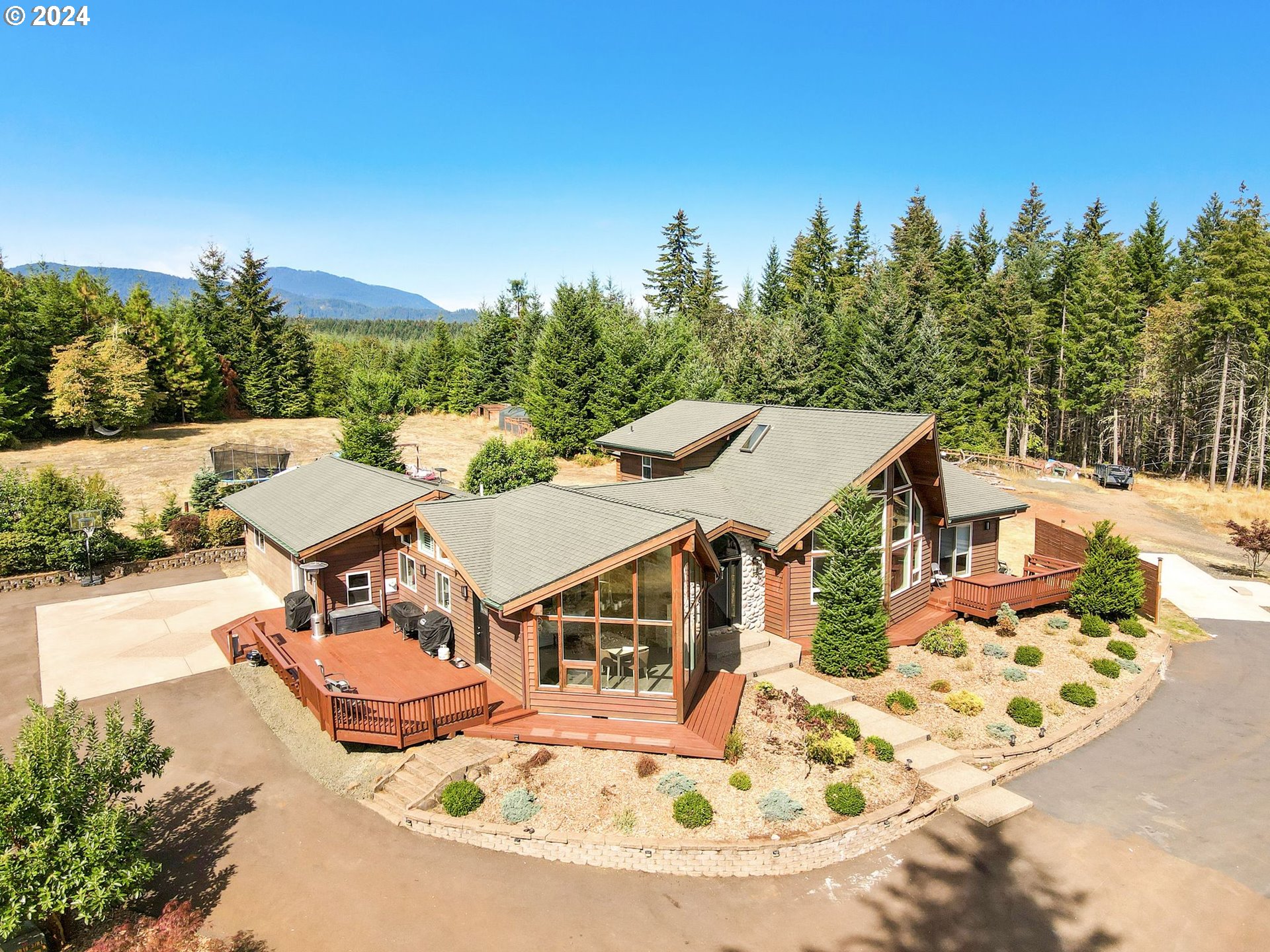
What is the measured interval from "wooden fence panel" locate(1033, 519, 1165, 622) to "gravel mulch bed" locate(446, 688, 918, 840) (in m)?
14.1

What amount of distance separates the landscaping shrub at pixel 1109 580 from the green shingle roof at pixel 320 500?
19.6 metres

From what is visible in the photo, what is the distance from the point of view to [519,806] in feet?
37.4

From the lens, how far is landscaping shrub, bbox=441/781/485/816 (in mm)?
11289

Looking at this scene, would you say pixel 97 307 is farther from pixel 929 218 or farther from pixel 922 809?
pixel 929 218

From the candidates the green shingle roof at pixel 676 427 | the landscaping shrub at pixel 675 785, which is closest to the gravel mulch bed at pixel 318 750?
the landscaping shrub at pixel 675 785

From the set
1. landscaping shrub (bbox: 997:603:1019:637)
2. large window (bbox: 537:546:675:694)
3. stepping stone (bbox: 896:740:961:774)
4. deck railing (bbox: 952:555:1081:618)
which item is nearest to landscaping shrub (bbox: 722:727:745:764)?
large window (bbox: 537:546:675:694)

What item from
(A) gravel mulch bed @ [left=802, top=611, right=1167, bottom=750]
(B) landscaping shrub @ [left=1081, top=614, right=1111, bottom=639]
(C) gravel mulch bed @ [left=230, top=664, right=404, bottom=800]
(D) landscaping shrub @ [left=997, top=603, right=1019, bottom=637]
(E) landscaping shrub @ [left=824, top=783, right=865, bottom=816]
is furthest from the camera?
(B) landscaping shrub @ [left=1081, top=614, right=1111, bottom=639]

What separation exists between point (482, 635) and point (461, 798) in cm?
463

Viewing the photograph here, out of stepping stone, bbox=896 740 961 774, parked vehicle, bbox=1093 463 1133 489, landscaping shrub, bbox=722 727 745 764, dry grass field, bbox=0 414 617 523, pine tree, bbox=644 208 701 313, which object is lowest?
stepping stone, bbox=896 740 961 774

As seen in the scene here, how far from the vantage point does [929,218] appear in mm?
62094

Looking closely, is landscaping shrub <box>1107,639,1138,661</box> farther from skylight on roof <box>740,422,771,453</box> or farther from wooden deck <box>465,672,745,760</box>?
wooden deck <box>465,672,745,760</box>

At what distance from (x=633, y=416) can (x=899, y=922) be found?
35209 mm

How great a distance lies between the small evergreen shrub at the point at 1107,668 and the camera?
57.2 ft

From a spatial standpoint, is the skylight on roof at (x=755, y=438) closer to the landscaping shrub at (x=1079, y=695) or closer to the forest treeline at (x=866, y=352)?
the landscaping shrub at (x=1079, y=695)
